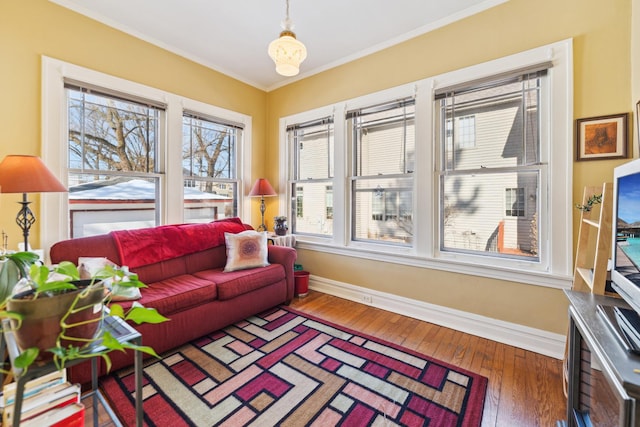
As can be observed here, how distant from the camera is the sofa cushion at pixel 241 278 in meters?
2.39

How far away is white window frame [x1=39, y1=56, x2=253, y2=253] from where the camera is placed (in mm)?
2268

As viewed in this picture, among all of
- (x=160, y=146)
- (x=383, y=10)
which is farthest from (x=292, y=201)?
(x=383, y=10)

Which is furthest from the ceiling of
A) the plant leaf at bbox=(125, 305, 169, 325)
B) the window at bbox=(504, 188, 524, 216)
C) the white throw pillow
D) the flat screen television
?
the plant leaf at bbox=(125, 305, 169, 325)

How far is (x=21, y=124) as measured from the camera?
2.18 metres

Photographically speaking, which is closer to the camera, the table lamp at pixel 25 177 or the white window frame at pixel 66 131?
the table lamp at pixel 25 177

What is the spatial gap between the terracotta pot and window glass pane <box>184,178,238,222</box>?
8.28 feet

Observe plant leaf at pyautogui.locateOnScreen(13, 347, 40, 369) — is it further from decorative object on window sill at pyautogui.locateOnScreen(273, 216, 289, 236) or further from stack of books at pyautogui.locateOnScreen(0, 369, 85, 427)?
decorative object on window sill at pyautogui.locateOnScreen(273, 216, 289, 236)

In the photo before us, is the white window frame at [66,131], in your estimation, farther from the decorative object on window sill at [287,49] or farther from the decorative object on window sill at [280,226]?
the decorative object on window sill at [287,49]

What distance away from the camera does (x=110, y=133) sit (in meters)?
2.68

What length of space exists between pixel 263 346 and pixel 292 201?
2.14 meters

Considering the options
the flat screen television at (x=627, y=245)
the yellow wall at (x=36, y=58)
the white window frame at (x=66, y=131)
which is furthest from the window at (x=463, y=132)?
the yellow wall at (x=36, y=58)

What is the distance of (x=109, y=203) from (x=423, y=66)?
134 inches

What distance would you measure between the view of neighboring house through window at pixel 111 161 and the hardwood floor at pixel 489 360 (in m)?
1.83

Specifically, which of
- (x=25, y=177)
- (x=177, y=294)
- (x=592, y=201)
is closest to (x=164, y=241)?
(x=177, y=294)
